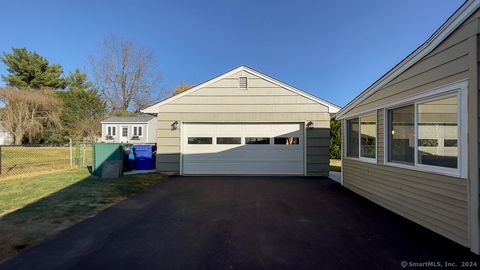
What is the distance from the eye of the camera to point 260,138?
429 inches

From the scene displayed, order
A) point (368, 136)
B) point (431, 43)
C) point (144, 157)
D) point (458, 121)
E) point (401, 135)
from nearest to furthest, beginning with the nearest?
point (458, 121) < point (431, 43) < point (401, 135) < point (368, 136) < point (144, 157)

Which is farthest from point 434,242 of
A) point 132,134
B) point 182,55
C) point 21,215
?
point 132,134

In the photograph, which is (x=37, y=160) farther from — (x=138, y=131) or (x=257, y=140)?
(x=138, y=131)

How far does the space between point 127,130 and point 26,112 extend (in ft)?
30.5

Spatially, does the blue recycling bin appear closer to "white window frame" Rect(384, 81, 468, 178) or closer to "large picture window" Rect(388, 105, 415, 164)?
"large picture window" Rect(388, 105, 415, 164)

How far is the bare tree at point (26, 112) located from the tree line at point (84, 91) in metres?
0.13

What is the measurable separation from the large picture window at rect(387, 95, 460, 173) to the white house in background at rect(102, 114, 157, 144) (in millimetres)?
27992

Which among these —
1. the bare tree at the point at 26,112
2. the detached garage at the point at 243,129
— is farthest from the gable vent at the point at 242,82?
the bare tree at the point at 26,112

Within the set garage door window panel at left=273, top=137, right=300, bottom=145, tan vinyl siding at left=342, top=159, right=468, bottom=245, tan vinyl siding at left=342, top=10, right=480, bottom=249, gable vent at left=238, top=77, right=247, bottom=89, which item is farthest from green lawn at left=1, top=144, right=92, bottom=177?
tan vinyl siding at left=342, top=10, right=480, bottom=249

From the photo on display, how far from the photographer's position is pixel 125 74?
105 ft

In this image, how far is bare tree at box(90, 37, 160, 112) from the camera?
3162 cm

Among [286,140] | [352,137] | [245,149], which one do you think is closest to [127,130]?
[245,149]

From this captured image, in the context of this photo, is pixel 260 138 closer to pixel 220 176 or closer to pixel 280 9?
pixel 220 176

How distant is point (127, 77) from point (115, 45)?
3960mm
